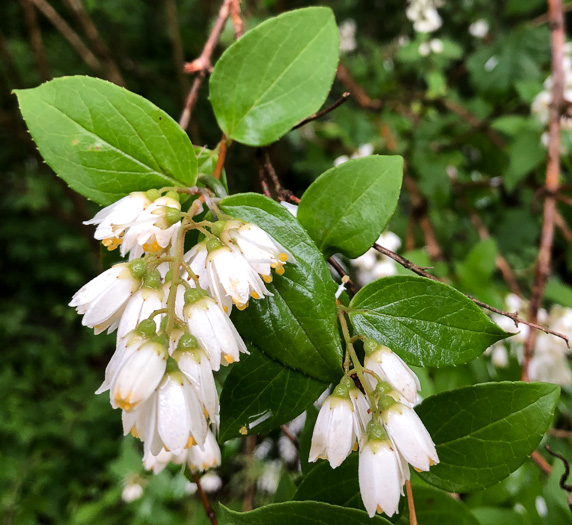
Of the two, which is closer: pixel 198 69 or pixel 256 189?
pixel 198 69

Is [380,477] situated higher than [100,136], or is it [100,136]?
[100,136]

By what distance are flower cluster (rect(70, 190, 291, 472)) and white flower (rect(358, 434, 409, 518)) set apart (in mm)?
136

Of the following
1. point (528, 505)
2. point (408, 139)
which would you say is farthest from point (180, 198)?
point (408, 139)

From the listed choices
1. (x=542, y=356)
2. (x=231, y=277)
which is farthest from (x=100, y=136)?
(x=542, y=356)

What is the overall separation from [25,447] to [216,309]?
2.08 metres

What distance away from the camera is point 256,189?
6.76ft

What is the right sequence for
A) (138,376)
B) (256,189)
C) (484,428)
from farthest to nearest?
(256,189)
(484,428)
(138,376)

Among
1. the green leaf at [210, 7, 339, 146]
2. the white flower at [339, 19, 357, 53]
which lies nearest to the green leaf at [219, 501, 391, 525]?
the green leaf at [210, 7, 339, 146]

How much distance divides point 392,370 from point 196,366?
169mm

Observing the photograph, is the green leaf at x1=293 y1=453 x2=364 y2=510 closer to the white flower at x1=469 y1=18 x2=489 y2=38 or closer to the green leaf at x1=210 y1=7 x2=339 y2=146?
the green leaf at x1=210 y1=7 x2=339 y2=146

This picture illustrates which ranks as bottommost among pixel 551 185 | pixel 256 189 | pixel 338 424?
pixel 256 189

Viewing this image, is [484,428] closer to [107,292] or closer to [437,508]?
[437,508]

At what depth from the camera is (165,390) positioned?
1.21 ft

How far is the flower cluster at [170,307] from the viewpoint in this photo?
365mm
